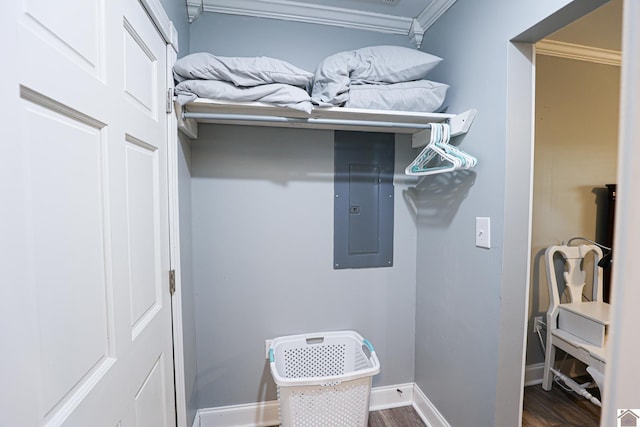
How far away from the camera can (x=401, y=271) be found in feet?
6.31

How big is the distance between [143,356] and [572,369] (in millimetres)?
2938

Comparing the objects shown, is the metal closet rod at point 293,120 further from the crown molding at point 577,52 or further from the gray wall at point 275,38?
the crown molding at point 577,52

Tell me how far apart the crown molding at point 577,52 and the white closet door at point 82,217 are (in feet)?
8.19

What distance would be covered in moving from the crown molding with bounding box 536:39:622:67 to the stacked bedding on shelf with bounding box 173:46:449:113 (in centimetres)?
123

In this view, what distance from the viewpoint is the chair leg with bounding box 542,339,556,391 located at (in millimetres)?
2050

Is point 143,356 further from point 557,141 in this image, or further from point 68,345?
point 557,141

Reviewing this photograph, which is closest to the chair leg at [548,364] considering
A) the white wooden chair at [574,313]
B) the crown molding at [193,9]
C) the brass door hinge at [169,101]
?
the white wooden chair at [574,313]

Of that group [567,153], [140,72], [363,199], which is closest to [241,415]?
[363,199]

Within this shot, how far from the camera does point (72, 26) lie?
625mm

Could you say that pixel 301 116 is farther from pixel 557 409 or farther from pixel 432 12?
pixel 557 409

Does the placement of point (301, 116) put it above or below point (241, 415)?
above

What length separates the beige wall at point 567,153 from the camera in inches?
83.4

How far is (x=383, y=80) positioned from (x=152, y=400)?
1718 millimetres

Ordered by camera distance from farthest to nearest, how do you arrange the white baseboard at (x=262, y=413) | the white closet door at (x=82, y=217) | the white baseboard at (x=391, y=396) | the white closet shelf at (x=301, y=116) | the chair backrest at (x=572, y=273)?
1. the chair backrest at (x=572, y=273)
2. the white baseboard at (x=391, y=396)
3. the white baseboard at (x=262, y=413)
4. the white closet shelf at (x=301, y=116)
5. the white closet door at (x=82, y=217)
